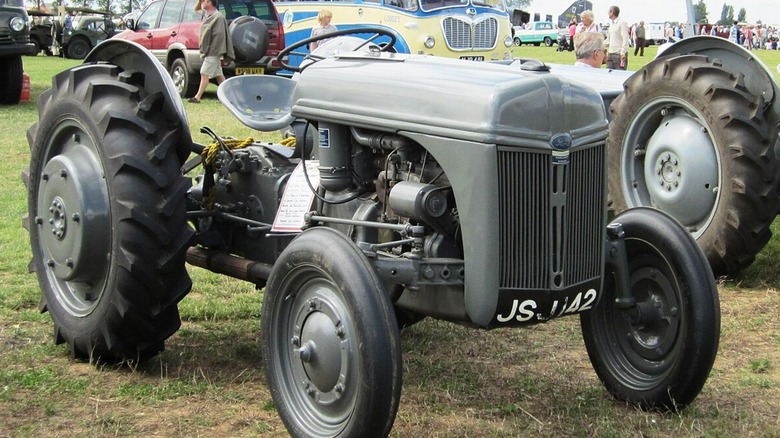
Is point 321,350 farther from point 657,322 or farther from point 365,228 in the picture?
point 657,322

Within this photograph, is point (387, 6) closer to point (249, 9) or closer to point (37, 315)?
point (249, 9)

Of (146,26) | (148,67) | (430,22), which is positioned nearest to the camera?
(148,67)

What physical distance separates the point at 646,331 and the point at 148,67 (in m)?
2.55

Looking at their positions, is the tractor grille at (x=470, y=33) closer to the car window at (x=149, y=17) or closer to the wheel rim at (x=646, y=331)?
the car window at (x=149, y=17)

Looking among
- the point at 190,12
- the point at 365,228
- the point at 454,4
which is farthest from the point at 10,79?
the point at 365,228

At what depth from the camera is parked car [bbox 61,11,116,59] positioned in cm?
3312

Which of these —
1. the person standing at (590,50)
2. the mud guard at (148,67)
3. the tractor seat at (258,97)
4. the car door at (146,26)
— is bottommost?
the car door at (146,26)

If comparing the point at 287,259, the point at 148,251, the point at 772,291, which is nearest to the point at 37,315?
the point at 148,251

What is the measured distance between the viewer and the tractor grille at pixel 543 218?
3.58m

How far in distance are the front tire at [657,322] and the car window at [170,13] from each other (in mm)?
16199

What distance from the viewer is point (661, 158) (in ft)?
22.8

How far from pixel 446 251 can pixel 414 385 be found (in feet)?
3.36

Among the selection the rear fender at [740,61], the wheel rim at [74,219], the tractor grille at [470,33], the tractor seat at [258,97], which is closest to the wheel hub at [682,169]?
the rear fender at [740,61]

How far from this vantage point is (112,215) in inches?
176
